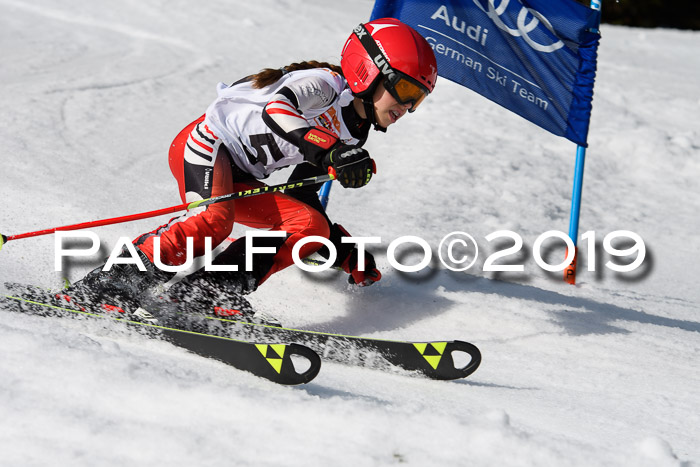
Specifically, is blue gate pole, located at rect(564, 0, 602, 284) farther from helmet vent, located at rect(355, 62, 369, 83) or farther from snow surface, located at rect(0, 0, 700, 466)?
helmet vent, located at rect(355, 62, 369, 83)

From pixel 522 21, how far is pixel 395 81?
1.91 metres

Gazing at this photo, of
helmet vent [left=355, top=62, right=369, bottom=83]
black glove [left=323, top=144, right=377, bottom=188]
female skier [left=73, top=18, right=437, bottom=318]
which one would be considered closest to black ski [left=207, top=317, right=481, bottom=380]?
female skier [left=73, top=18, right=437, bottom=318]

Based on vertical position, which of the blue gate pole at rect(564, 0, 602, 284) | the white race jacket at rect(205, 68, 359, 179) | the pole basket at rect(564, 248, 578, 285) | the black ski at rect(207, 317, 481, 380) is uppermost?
the white race jacket at rect(205, 68, 359, 179)

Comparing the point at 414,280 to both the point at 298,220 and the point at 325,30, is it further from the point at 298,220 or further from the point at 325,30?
the point at 325,30

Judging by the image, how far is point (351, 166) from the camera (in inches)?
116

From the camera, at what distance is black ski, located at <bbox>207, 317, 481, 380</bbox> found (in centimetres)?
292

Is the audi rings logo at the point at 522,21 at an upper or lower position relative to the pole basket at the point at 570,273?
upper

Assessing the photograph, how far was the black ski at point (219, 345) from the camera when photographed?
8.32 ft

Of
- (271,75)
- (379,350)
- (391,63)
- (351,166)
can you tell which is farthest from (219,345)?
(391,63)

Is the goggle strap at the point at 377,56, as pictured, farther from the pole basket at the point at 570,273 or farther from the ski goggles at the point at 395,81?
the pole basket at the point at 570,273

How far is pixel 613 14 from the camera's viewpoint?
2162 cm

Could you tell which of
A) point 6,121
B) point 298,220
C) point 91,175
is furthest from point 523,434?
point 6,121

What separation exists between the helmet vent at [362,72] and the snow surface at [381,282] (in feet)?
4.21

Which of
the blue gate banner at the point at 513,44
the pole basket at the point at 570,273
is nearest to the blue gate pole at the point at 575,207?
the pole basket at the point at 570,273
